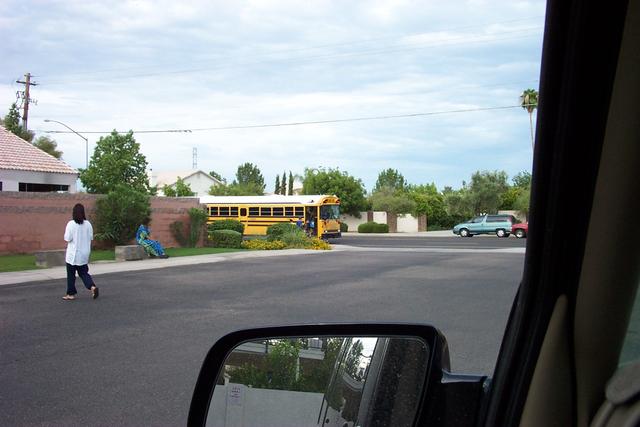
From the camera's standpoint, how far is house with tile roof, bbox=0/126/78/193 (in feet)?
92.7

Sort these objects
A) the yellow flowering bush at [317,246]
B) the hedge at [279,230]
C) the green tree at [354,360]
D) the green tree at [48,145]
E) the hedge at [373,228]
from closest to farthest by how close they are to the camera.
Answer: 1. the green tree at [354,360]
2. the yellow flowering bush at [317,246]
3. the hedge at [279,230]
4. the green tree at [48,145]
5. the hedge at [373,228]

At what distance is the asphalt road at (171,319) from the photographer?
6.25m

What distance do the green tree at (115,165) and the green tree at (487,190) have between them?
19693mm

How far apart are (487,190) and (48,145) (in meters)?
34.6

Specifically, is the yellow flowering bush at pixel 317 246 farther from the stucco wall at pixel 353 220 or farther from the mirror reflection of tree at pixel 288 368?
the stucco wall at pixel 353 220

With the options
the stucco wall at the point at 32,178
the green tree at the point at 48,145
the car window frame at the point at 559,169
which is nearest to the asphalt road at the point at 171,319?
the car window frame at the point at 559,169

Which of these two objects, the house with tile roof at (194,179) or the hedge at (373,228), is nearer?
the hedge at (373,228)

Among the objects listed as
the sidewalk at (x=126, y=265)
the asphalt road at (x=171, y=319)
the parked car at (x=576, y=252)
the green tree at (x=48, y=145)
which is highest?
the green tree at (x=48, y=145)

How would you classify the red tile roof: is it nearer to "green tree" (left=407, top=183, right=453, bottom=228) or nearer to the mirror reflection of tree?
the mirror reflection of tree

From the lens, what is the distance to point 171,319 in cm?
1070

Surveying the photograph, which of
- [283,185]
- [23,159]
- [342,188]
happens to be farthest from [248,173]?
[23,159]

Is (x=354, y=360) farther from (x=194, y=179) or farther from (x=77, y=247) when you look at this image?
(x=194, y=179)

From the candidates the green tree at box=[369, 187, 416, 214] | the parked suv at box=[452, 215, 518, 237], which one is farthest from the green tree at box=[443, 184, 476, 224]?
the green tree at box=[369, 187, 416, 214]

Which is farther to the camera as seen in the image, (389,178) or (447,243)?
(389,178)
